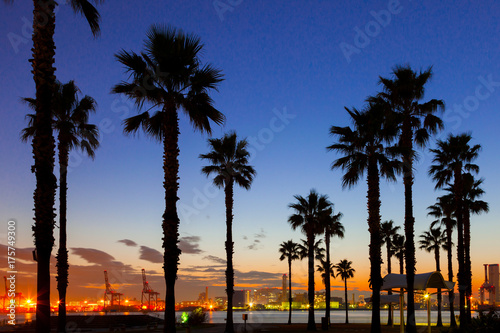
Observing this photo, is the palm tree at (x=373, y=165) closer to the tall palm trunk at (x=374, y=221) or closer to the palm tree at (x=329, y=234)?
the tall palm trunk at (x=374, y=221)

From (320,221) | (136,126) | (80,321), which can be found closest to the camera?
(136,126)

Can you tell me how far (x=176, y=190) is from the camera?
19.3 meters

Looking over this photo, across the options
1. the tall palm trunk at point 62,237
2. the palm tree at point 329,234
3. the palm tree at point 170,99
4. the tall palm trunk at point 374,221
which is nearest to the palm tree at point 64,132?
the tall palm trunk at point 62,237

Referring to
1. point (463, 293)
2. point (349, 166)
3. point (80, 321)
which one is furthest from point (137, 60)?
point (80, 321)

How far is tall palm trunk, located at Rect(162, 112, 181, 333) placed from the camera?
18672 millimetres

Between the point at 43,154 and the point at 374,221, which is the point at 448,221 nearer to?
the point at 374,221

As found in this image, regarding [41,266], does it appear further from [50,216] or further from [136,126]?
[136,126]

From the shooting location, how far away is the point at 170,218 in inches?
747

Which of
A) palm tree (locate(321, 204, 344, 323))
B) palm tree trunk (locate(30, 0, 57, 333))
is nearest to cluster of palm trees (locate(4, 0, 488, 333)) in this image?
palm tree trunk (locate(30, 0, 57, 333))

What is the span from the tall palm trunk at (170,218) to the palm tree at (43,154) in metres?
6.31

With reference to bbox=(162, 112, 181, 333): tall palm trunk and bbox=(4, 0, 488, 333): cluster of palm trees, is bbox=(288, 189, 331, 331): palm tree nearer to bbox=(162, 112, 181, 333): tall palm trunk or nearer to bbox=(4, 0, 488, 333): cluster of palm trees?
bbox=(4, 0, 488, 333): cluster of palm trees

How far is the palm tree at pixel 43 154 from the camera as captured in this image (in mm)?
12508

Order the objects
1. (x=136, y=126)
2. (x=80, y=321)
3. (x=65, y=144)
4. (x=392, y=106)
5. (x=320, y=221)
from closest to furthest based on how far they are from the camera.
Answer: (x=136, y=126) < (x=65, y=144) < (x=392, y=106) < (x=320, y=221) < (x=80, y=321)

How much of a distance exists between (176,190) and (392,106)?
18.3 meters
